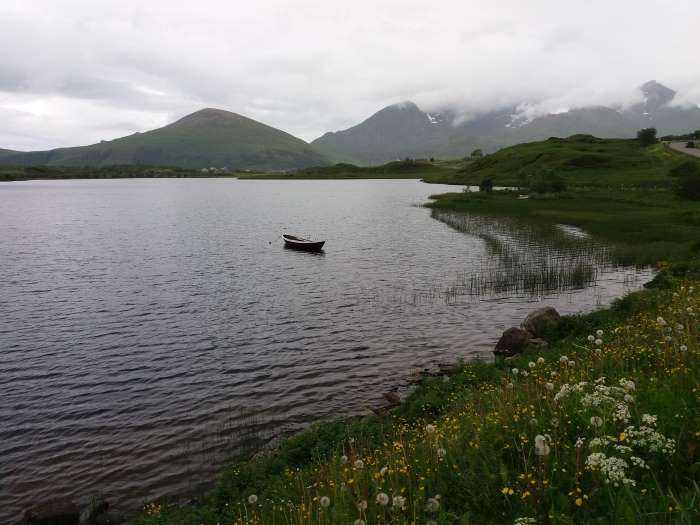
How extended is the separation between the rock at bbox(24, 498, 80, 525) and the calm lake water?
1126 mm

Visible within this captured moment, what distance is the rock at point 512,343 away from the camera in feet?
86.2

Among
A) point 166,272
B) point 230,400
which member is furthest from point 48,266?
point 230,400

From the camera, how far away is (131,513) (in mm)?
15539

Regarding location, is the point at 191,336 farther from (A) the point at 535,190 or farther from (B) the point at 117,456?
(A) the point at 535,190

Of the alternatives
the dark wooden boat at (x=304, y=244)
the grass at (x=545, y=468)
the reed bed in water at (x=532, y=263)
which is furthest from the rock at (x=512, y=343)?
the dark wooden boat at (x=304, y=244)

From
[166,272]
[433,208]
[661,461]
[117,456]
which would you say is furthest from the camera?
[433,208]

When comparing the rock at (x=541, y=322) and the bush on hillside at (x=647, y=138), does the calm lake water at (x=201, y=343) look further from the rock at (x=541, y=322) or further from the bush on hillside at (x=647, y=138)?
the bush on hillside at (x=647, y=138)

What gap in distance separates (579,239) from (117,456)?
58.2 meters

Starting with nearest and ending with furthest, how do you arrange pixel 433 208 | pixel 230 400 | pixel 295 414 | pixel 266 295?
1. pixel 295 414
2. pixel 230 400
3. pixel 266 295
4. pixel 433 208

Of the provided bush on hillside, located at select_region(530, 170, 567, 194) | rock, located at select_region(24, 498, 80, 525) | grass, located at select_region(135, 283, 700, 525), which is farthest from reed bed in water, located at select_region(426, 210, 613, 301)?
bush on hillside, located at select_region(530, 170, 567, 194)

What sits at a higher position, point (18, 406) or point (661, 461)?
point (661, 461)

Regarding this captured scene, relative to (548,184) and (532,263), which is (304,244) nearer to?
(532,263)

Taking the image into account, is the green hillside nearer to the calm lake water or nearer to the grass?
the calm lake water

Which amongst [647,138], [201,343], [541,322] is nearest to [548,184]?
[541,322]
